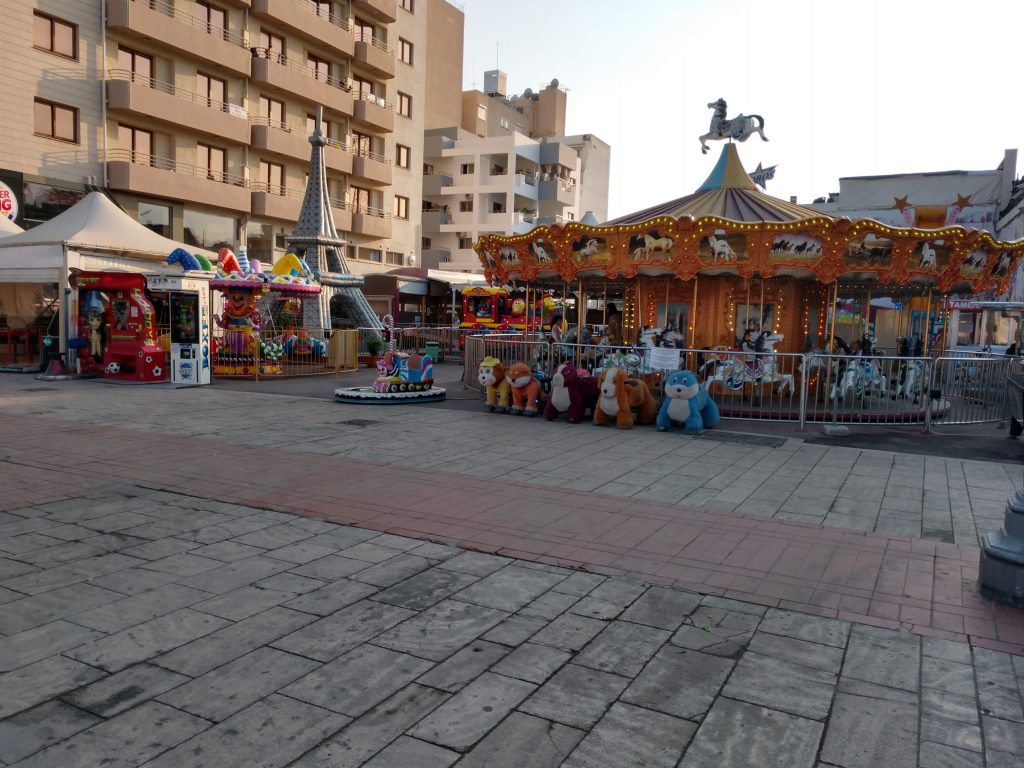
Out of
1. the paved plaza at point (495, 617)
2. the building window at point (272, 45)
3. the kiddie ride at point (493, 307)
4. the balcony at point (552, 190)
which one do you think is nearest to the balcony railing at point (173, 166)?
the building window at point (272, 45)

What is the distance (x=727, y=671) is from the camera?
379 centimetres

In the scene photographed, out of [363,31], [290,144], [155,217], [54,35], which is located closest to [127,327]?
[155,217]

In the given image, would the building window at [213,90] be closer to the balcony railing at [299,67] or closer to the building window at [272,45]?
the balcony railing at [299,67]

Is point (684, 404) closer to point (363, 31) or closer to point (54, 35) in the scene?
point (54, 35)

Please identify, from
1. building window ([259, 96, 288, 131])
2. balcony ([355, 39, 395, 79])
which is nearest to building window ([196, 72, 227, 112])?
building window ([259, 96, 288, 131])

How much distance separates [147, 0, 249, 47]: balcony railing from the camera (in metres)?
28.3

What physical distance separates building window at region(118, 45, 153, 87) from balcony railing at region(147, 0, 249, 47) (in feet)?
6.13

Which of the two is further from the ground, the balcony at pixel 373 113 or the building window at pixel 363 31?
the building window at pixel 363 31

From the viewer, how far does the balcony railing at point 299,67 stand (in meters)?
32.3

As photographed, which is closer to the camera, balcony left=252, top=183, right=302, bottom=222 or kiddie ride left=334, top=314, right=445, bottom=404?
kiddie ride left=334, top=314, right=445, bottom=404

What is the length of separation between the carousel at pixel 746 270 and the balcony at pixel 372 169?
21.8m

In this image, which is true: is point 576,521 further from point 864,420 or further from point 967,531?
point 864,420

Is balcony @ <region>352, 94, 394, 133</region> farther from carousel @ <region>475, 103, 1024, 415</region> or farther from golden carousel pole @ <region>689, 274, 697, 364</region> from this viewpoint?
golden carousel pole @ <region>689, 274, 697, 364</region>

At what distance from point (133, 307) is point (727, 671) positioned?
678 inches
